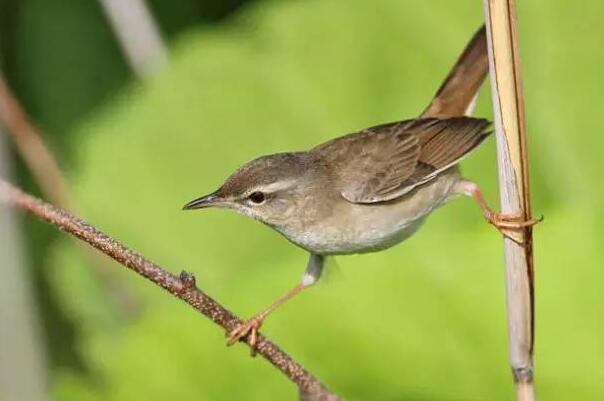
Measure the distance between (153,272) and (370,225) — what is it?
862 millimetres

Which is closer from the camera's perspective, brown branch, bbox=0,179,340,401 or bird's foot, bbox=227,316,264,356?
brown branch, bbox=0,179,340,401

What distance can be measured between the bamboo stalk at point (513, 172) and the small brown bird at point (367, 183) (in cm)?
34

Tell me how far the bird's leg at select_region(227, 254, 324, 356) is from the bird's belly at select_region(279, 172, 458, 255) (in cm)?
3

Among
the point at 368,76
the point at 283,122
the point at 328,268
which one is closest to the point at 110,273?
the point at 283,122

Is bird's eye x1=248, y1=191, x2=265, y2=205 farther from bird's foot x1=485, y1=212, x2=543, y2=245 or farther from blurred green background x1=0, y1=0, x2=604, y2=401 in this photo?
bird's foot x1=485, y1=212, x2=543, y2=245

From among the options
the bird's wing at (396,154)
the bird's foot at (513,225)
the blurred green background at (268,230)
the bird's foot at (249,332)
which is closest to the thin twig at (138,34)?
the blurred green background at (268,230)

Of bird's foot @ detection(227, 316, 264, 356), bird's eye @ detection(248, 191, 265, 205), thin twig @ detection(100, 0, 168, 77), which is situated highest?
thin twig @ detection(100, 0, 168, 77)

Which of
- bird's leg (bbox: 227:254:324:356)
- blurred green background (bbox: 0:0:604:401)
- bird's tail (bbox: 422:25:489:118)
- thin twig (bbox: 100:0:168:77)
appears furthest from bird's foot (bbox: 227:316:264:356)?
thin twig (bbox: 100:0:168:77)

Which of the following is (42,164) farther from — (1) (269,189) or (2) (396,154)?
(2) (396,154)

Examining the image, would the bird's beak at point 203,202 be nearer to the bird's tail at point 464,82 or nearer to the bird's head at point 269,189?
the bird's head at point 269,189

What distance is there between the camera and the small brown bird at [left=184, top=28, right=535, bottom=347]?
94.7 inches

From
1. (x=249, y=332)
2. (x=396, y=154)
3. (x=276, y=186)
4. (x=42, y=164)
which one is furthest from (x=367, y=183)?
(x=42, y=164)

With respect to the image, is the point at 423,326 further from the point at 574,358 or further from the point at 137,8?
the point at 137,8

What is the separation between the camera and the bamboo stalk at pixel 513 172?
1.74 m
